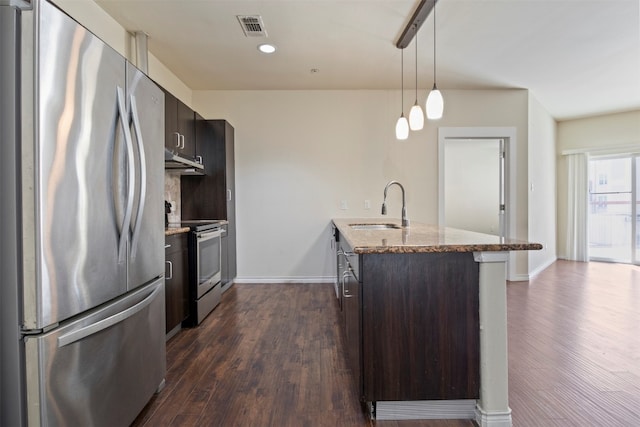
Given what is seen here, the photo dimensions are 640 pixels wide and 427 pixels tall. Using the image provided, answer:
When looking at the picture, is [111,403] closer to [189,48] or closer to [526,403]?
[526,403]

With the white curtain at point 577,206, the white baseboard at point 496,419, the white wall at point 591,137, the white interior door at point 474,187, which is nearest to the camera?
the white baseboard at point 496,419

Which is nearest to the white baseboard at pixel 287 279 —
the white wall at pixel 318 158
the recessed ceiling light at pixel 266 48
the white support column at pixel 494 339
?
the white wall at pixel 318 158

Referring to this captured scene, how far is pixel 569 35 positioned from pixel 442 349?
3.22 meters

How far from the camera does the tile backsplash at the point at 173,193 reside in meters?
3.68

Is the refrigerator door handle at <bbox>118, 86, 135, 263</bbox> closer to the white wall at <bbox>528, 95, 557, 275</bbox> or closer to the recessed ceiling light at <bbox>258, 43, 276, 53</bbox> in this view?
the recessed ceiling light at <bbox>258, 43, 276, 53</bbox>

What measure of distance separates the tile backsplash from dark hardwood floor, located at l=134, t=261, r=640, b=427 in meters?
1.17

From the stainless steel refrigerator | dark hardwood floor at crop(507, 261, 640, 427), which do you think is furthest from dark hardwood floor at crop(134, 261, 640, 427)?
the stainless steel refrigerator

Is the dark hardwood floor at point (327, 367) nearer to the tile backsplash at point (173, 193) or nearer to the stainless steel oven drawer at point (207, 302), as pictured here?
the stainless steel oven drawer at point (207, 302)

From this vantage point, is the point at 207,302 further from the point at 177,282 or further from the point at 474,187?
the point at 474,187

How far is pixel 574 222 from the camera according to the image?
20.0 feet

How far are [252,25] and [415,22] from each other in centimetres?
136

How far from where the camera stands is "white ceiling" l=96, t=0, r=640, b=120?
264cm

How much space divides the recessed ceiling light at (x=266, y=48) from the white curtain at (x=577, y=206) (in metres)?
5.80

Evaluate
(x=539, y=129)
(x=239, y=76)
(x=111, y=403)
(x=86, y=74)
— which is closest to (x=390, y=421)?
(x=111, y=403)
